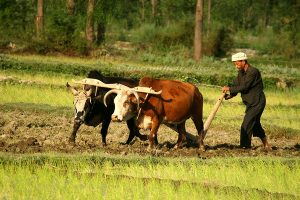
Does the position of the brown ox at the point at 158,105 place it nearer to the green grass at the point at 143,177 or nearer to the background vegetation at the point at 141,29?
the green grass at the point at 143,177

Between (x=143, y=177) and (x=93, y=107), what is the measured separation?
3.42m

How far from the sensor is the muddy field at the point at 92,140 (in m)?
10.6

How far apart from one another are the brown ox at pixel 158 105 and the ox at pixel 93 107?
496mm

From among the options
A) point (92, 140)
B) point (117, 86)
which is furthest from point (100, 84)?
point (92, 140)

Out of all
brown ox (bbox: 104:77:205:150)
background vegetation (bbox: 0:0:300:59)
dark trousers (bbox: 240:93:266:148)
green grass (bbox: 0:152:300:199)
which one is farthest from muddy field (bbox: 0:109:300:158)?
background vegetation (bbox: 0:0:300:59)

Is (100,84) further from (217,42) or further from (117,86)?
(217,42)

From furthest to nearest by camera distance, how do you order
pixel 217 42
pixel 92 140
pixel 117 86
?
pixel 217 42 → pixel 92 140 → pixel 117 86

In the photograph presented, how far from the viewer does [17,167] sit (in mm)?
8258

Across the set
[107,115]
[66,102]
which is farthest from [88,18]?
[107,115]

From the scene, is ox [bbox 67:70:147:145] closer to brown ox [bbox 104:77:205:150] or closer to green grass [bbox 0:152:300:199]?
brown ox [bbox 104:77:205:150]

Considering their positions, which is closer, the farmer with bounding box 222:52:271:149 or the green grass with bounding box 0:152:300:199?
the green grass with bounding box 0:152:300:199

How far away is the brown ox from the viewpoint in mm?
10609

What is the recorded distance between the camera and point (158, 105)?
10.9 metres

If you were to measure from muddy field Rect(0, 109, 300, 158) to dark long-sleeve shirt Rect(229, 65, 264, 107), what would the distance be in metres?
0.82
